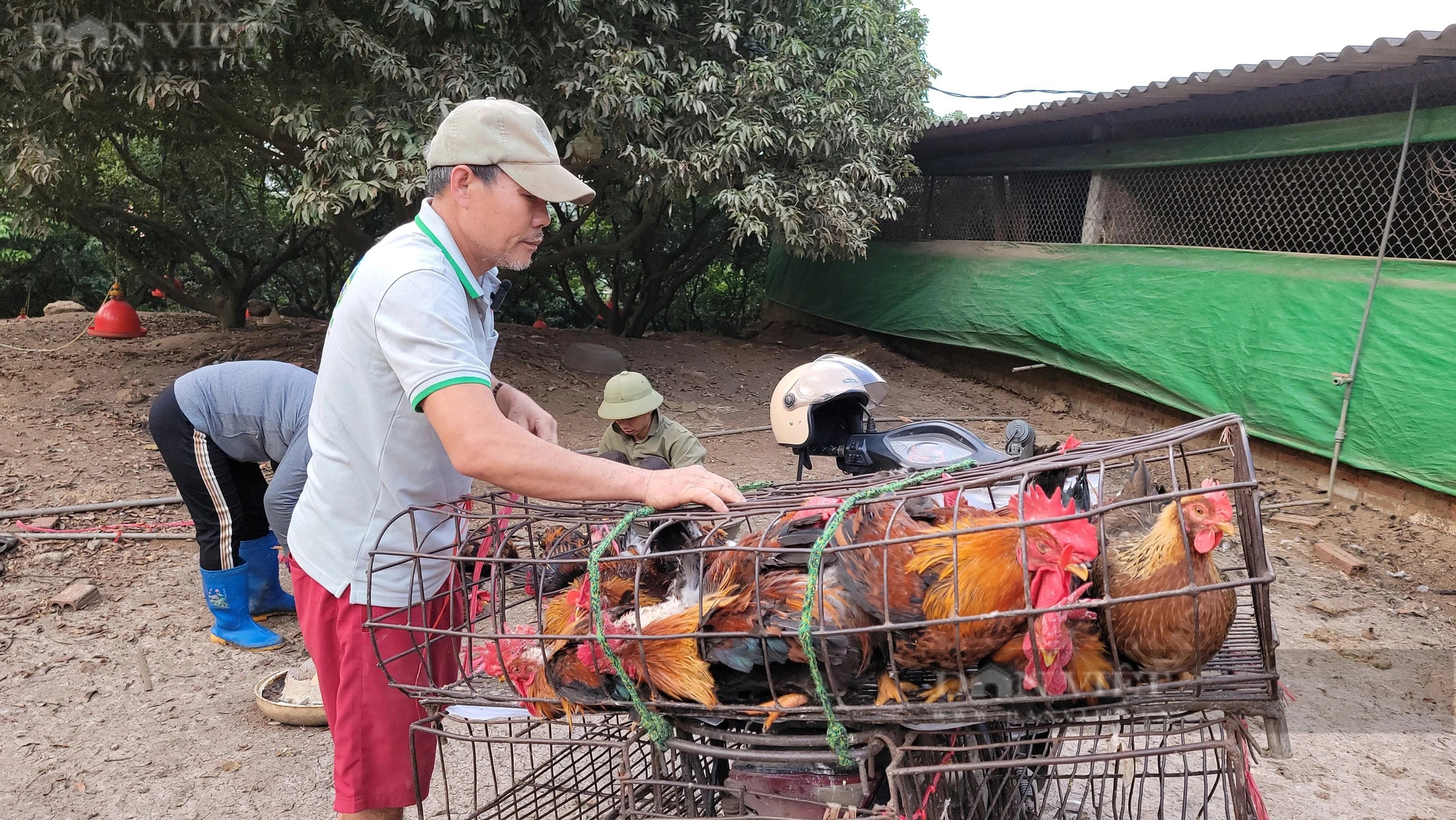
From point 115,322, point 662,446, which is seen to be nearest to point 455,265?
point 662,446

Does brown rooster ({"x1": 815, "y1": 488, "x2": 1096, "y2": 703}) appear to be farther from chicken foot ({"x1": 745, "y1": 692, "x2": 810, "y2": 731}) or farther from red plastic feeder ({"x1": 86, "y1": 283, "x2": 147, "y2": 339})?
red plastic feeder ({"x1": 86, "y1": 283, "x2": 147, "y2": 339})

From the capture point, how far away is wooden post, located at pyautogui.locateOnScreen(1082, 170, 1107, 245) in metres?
7.98

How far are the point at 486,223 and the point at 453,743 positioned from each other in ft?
7.78

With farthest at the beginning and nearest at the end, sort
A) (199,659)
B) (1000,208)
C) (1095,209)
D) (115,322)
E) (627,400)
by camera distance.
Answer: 1. (115,322)
2. (1000,208)
3. (1095,209)
4. (627,400)
5. (199,659)

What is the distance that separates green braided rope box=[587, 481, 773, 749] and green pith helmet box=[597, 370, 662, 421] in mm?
2352

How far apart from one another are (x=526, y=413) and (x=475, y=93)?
4.65 metres

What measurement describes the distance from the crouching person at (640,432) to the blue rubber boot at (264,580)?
166 cm

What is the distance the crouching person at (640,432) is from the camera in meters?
4.26

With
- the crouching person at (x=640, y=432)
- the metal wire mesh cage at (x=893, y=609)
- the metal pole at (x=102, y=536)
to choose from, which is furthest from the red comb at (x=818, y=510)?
the metal pole at (x=102, y=536)

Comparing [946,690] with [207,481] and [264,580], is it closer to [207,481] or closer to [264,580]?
[207,481]

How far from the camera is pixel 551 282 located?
14.6m

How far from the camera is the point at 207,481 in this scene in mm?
3943

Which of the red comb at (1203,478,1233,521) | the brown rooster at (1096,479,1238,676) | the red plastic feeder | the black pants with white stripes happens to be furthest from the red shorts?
the red plastic feeder

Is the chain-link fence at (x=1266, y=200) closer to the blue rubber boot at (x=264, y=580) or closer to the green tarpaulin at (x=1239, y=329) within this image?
the green tarpaulin at (x=1239, y=329)
